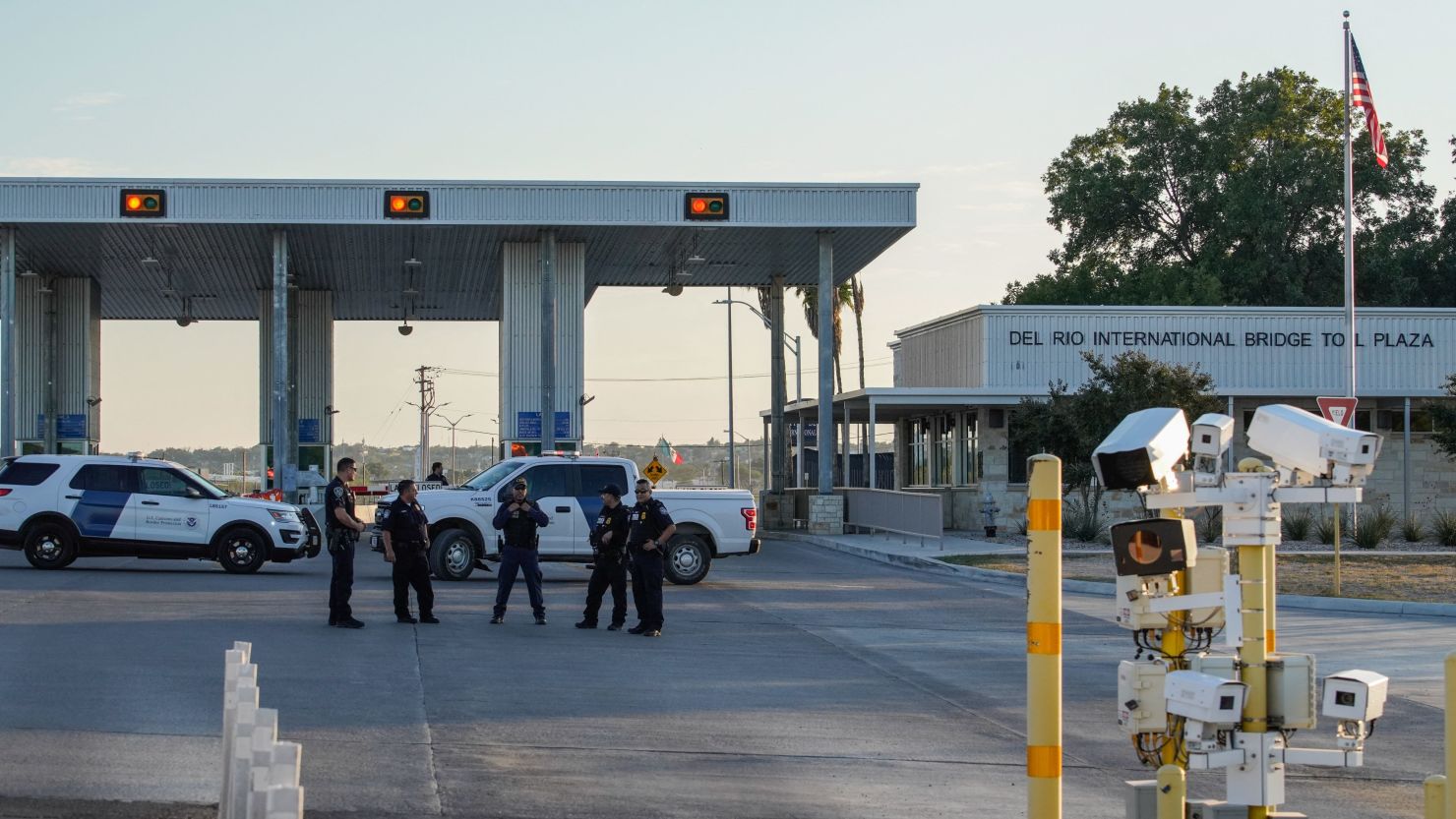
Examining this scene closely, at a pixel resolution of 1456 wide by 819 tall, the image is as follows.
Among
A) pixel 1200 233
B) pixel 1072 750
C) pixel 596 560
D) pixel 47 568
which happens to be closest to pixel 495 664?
pixel 596 560

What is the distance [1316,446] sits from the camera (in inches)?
244

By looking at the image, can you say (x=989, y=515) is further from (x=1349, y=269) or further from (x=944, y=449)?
(x=1349, y=269)

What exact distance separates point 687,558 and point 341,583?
26.5 feet

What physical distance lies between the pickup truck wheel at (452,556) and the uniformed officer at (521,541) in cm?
581

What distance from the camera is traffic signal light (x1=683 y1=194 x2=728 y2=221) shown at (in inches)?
1442

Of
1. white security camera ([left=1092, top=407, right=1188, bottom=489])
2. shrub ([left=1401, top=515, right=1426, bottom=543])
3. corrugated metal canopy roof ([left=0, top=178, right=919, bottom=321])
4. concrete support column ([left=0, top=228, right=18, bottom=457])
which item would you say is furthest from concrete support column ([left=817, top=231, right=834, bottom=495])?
white security camera ([left=1092, top=407, right=1188, bottom=489])

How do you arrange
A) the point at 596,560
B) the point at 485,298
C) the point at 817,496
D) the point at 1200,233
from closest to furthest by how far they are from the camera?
the point at 596,560 → the point at 817,496 → the point at 485,298 → the point at 1200,233

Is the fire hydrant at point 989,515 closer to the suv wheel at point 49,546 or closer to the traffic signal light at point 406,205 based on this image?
the traffic signal light at point 406,205

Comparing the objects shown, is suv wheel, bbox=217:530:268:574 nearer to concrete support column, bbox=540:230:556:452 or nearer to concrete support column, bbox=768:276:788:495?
concrete support column, bbox=540:230:556:452

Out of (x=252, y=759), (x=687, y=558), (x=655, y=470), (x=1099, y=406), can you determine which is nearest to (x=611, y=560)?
(x=687, y=558)

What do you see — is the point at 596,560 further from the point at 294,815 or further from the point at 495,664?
the point at 294,815

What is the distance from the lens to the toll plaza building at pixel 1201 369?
134 feet

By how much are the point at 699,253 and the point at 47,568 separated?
21.7 metres

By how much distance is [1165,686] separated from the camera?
6230mm
